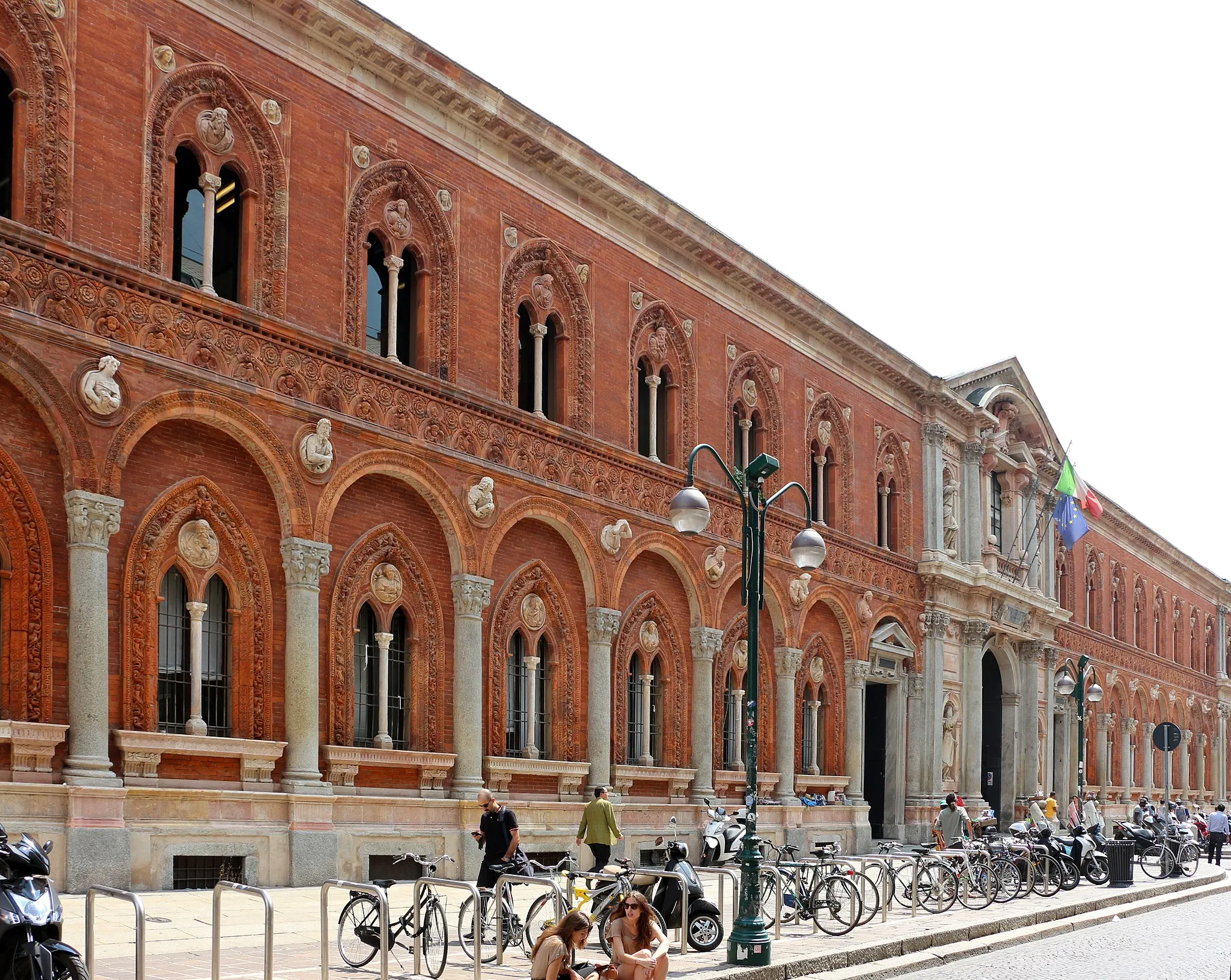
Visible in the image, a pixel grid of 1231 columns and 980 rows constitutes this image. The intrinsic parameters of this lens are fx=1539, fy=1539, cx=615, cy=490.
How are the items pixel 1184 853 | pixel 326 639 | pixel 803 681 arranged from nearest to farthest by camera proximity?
pixel 326 639
pixel 1184 853
pixel 803 681

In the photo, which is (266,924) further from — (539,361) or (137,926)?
(539,361)

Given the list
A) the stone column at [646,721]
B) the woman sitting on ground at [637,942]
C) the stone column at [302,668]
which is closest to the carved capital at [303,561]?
the stone column at [302,668]

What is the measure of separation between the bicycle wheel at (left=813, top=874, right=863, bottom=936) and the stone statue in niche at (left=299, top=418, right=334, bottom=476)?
851cm

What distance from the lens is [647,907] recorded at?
1180 centimetres

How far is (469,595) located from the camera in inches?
923

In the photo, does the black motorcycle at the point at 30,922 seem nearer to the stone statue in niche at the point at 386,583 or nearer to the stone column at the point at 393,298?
the stone statue in niche at the point at 386,583

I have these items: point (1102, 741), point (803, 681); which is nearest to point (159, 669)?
point (803, 681)

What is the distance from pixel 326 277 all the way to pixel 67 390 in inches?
195

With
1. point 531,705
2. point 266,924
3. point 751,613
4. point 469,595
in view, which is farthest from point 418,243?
point 266,924

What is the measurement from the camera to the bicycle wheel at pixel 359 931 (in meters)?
13.8

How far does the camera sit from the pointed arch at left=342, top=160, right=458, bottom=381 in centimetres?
2230

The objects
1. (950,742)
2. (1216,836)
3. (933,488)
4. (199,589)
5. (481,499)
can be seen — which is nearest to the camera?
(199,589)

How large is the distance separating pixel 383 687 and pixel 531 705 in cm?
378

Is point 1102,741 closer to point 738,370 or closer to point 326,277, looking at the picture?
point 738,370
